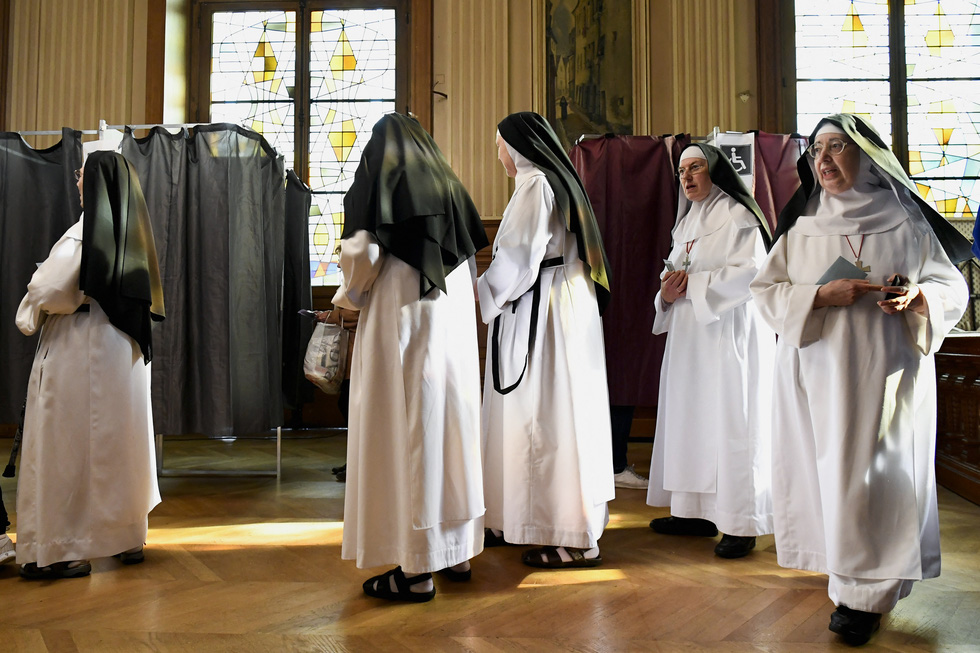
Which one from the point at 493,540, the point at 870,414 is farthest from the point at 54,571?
the point at 870,414

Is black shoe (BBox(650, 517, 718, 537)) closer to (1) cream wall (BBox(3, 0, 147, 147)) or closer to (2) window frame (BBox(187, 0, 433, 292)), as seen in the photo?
(2) window frame (BBox(187, 0, 433, 292))

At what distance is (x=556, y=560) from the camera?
2.88 meters

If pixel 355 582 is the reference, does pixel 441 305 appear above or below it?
above

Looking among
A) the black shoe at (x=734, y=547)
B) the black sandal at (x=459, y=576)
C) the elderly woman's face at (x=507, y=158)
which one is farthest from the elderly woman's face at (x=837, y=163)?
the black sandal at (x=459, y=576)

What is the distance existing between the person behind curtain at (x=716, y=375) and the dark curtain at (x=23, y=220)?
3.58m

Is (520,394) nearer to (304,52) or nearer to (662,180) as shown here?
(662,180)

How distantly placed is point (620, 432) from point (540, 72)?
11.8 ft

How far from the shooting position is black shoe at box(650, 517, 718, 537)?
11.2 ft

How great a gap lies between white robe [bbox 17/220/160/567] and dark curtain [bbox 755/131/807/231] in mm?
3816

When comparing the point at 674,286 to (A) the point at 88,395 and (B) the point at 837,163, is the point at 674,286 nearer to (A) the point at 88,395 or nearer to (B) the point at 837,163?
(B) the point at 837,163

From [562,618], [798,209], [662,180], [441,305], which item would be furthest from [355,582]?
[662,180]

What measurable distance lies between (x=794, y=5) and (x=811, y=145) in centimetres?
533

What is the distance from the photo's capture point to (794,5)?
690 centimetres

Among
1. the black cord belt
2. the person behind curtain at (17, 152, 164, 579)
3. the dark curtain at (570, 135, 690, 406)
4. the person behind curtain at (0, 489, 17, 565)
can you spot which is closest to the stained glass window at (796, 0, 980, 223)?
the dark curtain at (570, 135, 690, 406)
